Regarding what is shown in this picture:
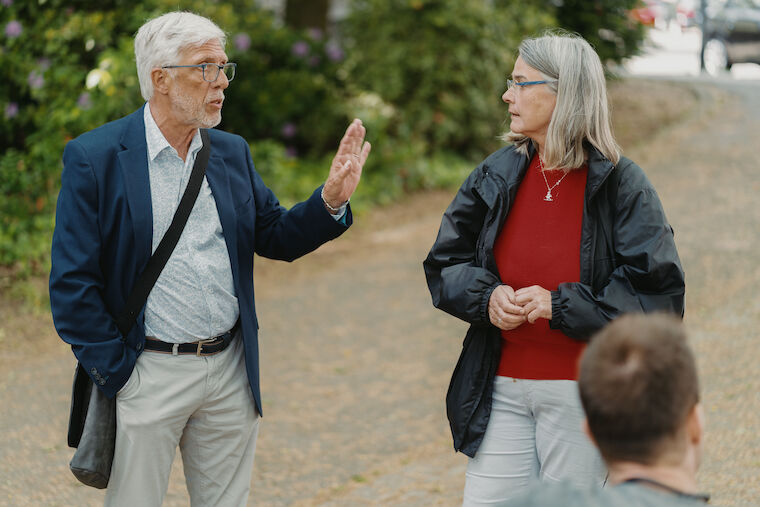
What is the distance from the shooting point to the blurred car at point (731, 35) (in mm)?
18547

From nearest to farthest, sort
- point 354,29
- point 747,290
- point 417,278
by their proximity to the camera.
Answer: point 747,290, point 417,278, point 354,29

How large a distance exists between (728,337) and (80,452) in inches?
197

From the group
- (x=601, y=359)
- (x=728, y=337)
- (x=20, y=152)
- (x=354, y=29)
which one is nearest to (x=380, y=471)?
(x=728, y=337)

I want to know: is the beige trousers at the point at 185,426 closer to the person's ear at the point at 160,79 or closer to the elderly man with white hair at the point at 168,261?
the elderly man with white hair at the point at 168,261

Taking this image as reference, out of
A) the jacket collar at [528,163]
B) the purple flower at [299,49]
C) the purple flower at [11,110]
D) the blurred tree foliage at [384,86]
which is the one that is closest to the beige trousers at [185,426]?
the jacket collar at [528,163]

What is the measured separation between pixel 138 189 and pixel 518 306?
4.03ft

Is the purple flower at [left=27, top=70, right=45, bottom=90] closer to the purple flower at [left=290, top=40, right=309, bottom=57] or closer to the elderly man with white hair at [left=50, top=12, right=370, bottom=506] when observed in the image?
the purple flower at [left=290, top=40, right=309, bottom=57]

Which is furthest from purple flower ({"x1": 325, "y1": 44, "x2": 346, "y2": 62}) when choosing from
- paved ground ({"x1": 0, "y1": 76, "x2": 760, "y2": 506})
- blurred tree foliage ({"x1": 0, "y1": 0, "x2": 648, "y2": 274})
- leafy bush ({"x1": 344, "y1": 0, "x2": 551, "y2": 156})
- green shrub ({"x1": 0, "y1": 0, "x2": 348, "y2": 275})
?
green shrub ({"x1": 0, "y1": 0, "x2": 348, "y2": 275})

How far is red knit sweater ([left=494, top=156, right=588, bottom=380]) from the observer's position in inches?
113

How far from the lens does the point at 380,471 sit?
5016 millimetres

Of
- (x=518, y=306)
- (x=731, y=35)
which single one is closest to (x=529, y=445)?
(x=518, y=306)

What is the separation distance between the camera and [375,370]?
6.52 m

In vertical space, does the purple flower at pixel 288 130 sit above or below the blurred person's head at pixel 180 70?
below

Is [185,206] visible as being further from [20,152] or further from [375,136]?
[375,136]
